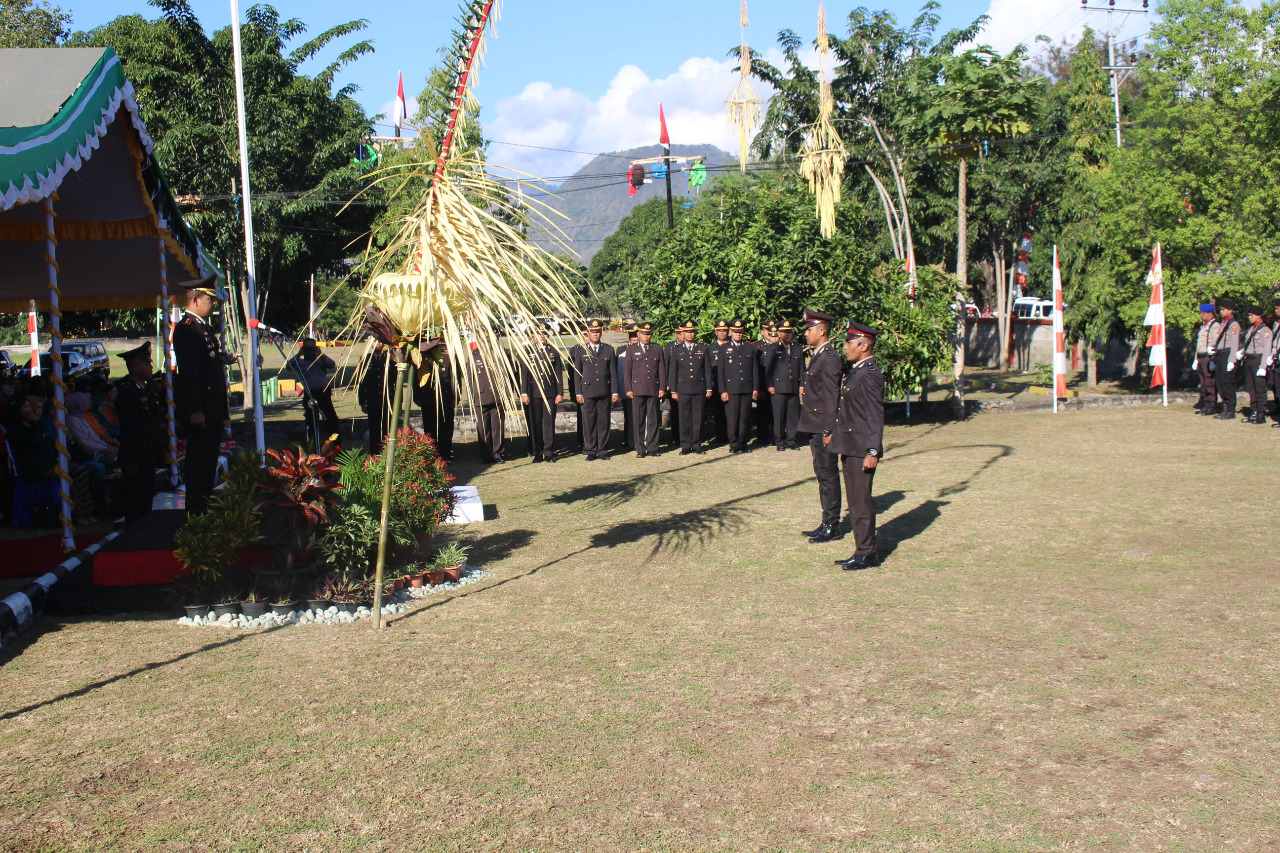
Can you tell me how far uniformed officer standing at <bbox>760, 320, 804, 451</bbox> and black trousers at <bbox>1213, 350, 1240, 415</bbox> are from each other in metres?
6.86

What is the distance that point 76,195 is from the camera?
828cm

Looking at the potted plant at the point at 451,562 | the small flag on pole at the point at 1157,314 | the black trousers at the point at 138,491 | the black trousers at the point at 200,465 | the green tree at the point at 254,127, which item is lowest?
the potted plant at the point at 451,562

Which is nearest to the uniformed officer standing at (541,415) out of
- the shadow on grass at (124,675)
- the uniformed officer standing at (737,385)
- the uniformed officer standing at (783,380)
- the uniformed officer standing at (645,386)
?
the uniformed officer standing at (645,386)

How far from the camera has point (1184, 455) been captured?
12.2m

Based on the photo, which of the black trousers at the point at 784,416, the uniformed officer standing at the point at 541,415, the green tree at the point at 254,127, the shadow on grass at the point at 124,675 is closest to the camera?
the shadow on grass at the point at 124,675

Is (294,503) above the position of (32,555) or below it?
above

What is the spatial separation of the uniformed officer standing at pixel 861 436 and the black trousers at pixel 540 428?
6.44 meters

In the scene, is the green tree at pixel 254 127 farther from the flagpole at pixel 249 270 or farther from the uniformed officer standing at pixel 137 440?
the uniformed officer standing at pixel 137 440

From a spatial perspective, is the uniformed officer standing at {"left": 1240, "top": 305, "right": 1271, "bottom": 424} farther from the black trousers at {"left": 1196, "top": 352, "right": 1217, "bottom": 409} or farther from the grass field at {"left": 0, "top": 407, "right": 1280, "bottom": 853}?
the grass field at {"left": 0, "top": 407, "right": 1280, "bottom": 853}

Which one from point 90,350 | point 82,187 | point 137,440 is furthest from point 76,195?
point 90,350

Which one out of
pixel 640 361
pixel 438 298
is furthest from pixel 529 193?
pixel 640 361

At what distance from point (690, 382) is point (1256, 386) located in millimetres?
8666

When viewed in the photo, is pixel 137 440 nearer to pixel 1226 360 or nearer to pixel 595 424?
pixel 595 424

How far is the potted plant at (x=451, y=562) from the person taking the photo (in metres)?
7.11
